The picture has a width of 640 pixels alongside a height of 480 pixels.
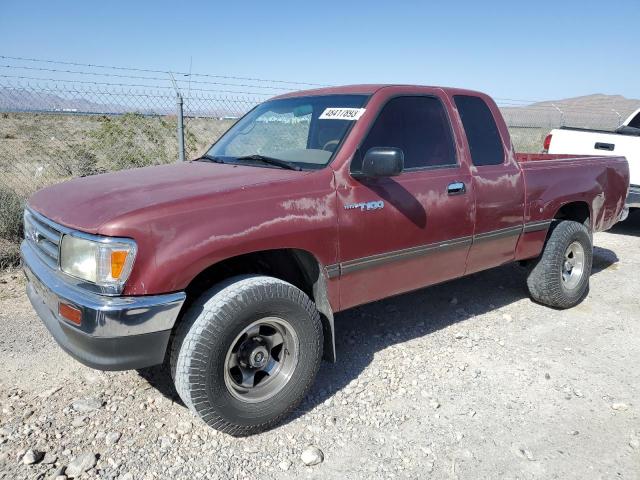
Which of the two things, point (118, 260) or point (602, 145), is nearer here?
point (118, 260)

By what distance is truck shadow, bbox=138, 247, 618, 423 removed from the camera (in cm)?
335

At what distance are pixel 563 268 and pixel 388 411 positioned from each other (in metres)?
2.74

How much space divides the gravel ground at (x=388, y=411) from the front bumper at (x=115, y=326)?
1.88 ft

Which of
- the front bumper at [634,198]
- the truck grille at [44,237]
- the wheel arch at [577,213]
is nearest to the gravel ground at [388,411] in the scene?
the truck grille at [44,237]

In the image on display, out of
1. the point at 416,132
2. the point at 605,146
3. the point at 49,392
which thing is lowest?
the point at 49,392

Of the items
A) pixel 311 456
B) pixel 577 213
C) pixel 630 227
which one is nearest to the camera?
pixel 311 456

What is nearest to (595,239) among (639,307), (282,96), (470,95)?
(639,307)

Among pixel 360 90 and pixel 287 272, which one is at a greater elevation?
pixel 360 90

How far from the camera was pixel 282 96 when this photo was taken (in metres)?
4.16

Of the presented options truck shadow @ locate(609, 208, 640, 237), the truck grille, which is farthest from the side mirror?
truck shadow @ locate(609, 208, 640, 237)

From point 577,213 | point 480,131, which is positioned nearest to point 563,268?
point 577,213

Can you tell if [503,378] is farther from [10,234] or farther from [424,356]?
[10,234]

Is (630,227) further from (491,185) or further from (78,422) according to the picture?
(78,422)

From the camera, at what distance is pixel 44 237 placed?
2.81m
